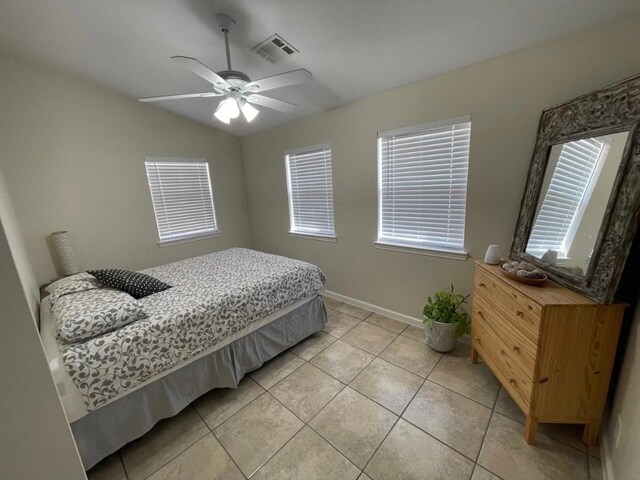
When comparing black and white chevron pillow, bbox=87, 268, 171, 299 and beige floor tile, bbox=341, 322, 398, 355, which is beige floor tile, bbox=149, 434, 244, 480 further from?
beige floor tile, bbox=341, 322, 398, 355

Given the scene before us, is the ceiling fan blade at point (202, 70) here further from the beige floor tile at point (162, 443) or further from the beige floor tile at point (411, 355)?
the beige floor tile at point (411, 355)

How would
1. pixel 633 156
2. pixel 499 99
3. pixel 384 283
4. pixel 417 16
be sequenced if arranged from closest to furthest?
pixel 633 156
pixel 417 16
pixel 499 99
pixel 384 283

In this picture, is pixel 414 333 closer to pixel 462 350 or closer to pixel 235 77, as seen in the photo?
pixel 462 350

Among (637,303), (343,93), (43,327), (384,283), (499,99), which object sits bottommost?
(384,283)

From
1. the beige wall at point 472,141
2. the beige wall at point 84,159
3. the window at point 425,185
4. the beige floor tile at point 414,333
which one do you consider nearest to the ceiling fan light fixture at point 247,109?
the beige wall at point 472,141

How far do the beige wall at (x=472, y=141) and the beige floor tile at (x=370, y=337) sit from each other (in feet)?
1.12

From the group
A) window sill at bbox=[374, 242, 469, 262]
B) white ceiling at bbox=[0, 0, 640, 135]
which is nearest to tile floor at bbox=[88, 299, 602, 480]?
window sill at bbox=[374, 242, 469, 262]

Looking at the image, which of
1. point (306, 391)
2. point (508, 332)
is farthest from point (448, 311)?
point (306, 391)

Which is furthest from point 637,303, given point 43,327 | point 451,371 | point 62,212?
point 62,212

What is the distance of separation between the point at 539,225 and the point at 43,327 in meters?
3.31

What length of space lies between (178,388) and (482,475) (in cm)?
182

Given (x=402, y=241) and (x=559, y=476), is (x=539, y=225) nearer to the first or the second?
(x=402, y=241)

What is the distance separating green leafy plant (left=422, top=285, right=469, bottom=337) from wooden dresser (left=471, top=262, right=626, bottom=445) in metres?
0.56

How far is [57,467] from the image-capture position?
94cm
